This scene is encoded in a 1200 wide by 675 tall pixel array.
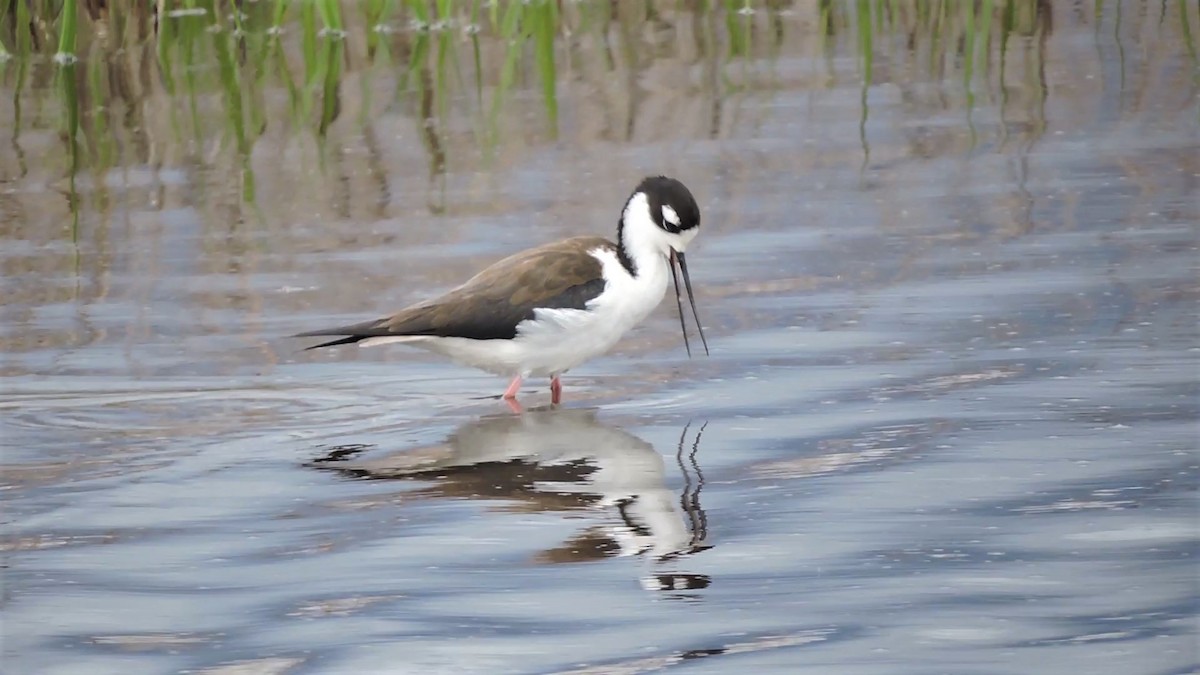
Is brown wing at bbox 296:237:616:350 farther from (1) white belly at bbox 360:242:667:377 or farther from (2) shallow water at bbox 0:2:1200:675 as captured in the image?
(2) shallow water at bbox 0:2:1200:675

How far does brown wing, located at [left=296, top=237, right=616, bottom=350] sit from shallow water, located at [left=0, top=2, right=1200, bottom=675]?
0.27 meters

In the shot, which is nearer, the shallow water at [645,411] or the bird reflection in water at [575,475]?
the shallow water at [645,411]

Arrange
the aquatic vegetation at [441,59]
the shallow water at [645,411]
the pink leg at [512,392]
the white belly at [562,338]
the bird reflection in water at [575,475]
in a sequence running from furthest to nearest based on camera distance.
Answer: the aquatic vegetation at [441,59], the pink leg at [512,392], the white belly at [562,338], the bird reflection in water at [575,475], the shallow water at [645,411]

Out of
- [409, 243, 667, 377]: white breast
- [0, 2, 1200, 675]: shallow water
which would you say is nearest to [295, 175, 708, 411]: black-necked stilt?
[409, 243, 667, 377]: white breast

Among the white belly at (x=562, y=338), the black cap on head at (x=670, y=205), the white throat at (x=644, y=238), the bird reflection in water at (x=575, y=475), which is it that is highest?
the black cap on head at (x=670, y=205)

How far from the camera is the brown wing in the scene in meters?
7.80

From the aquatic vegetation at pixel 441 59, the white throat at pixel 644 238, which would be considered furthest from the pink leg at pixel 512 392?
the aquatic vegetation at pixel 441 59

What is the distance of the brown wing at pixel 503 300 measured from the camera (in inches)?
307

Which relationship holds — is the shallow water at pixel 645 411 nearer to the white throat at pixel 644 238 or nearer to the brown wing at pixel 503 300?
the brown wing at pixel 503 300

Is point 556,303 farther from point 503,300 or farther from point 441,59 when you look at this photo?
point 441,59

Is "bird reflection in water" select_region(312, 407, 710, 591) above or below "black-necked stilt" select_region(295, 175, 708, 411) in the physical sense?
below

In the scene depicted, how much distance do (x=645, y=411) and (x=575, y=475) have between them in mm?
848

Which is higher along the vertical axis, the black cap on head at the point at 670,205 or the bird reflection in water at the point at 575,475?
the black cap on head at the point at 670,205

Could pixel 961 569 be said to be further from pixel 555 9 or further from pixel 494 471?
pixel 555 9
